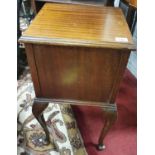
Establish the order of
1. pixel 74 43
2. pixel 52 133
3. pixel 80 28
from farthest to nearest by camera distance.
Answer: pixel 52 133 → pixel 80 28 → pixel 74 43

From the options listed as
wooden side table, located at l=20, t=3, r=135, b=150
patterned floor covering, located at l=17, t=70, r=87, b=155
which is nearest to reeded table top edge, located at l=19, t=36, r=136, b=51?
wooden side table, located at l=20, t=3, r=135, b=150

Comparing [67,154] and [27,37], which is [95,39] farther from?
[67,154]

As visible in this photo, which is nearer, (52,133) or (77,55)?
(77,55)

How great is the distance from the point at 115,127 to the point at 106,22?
0.79 metres

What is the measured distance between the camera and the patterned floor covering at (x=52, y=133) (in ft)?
4.13

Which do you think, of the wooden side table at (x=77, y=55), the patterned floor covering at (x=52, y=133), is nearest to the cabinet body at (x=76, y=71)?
the wooden side table at (x=77, y=55)

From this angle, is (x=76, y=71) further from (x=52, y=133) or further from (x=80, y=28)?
(x=52, y=133)

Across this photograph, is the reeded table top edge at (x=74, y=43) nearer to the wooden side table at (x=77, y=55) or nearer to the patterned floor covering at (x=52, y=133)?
the wooden side table at (x=77, y=55)

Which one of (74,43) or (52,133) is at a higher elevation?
(74,43)

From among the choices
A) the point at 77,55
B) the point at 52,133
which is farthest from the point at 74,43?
the point at 52,133

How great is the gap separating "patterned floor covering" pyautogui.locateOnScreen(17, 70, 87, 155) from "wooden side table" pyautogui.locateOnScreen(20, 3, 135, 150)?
0.30m

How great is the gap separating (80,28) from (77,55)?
15cm

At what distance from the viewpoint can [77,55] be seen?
83 cm
